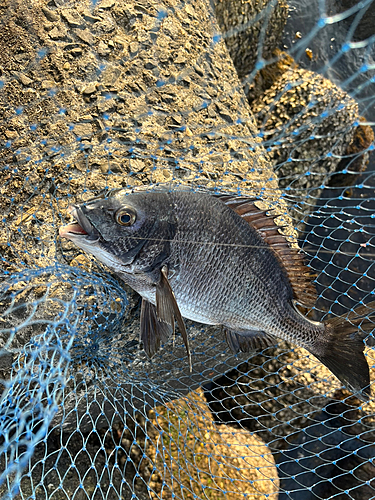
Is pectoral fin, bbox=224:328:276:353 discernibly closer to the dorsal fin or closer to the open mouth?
the dorsal fin

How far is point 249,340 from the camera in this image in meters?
1.89

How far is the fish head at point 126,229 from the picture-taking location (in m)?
1.46

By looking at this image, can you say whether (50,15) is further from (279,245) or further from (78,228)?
(279,245)

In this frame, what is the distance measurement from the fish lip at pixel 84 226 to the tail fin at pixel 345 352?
1.13m

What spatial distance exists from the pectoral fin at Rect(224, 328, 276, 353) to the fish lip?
0.81 m

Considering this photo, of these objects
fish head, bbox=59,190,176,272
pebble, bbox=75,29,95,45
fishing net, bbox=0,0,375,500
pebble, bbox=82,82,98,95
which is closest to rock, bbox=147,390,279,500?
fishing net, bbox=0,0,375,500

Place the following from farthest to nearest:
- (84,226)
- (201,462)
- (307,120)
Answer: (307,120), (201,462), (84,226)

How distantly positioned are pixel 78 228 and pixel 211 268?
58 centimetres

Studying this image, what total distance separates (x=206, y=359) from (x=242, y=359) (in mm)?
274

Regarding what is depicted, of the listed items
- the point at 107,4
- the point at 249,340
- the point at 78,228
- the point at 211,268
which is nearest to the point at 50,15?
the point at 107,4

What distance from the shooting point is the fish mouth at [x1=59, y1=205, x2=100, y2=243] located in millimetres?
1433

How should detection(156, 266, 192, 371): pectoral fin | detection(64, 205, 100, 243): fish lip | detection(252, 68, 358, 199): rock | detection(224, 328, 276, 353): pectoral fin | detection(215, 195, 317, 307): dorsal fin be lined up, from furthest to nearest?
detection(252, 68, 358, 199): rock, detection(224, 328, 276, 353): pectoral fin, detection(215, 195, 317, 307): dorsal fin, detection(156, 266, 192, 371): pectoral fin, detection(64, 205, 100, 243): fish lip

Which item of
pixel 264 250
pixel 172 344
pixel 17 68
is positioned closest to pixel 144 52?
pixel 17 68

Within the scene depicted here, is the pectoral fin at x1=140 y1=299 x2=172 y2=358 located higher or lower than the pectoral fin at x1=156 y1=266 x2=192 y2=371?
lower
